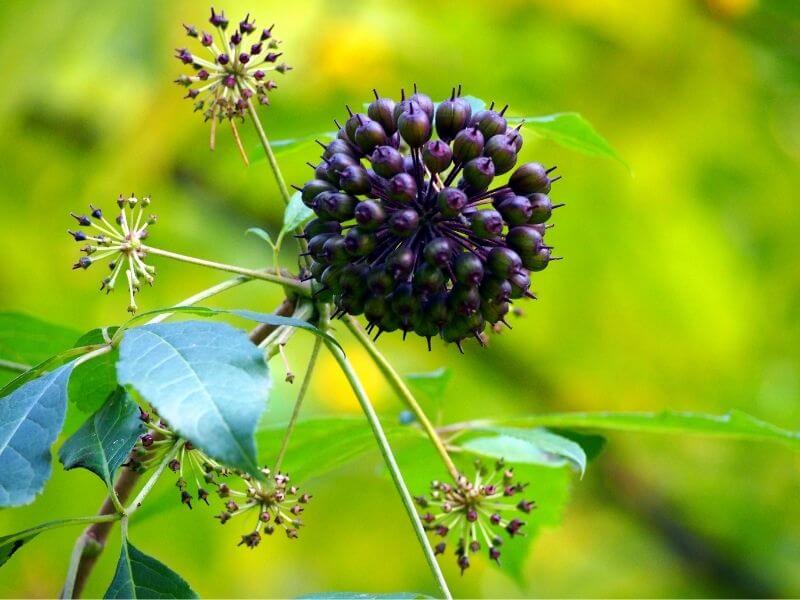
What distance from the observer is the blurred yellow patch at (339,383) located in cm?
516

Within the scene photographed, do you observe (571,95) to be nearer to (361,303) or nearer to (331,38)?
(331,38)

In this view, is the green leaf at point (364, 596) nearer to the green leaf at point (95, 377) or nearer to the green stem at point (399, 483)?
the green stem at point (399, 483)

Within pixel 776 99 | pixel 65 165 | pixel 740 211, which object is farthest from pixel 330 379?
pixel 776 99

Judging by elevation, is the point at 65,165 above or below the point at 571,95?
below

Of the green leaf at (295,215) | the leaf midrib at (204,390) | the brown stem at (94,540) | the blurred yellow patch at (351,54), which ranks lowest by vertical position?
the brown stem at (94,540)

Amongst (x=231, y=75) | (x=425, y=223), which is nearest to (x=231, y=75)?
(x=231, y=75)

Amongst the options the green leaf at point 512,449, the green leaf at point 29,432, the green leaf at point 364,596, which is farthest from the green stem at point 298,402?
the green leaf at point 512,449

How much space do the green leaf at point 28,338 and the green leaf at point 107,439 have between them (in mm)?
570

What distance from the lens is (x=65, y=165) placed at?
4578mm

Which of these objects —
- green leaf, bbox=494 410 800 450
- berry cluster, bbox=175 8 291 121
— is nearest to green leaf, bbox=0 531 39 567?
berry cluster, bbox=175 8 291 121

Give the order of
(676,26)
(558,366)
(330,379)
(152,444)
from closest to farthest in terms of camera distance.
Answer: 1. (152,444)
2. (676,26)
3. (558,366)
4. (330,379)

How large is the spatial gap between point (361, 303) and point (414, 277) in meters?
0.12

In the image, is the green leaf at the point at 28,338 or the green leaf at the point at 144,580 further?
the green leaf at the point at 28,338

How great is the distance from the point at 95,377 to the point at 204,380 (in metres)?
0.44
